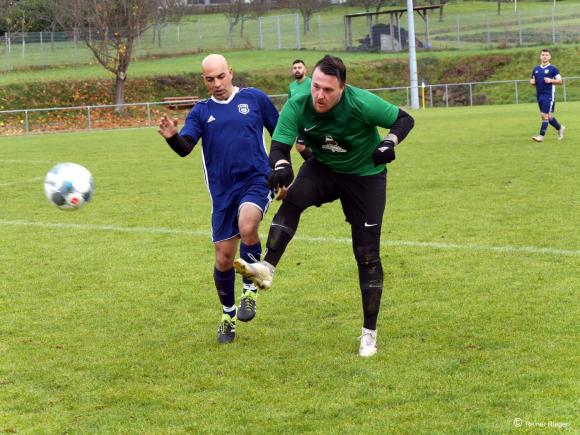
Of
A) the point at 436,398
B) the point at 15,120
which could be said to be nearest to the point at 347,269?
the point at 436,398

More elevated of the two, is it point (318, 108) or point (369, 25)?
point (369, 25)

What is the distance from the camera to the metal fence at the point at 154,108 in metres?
37.4

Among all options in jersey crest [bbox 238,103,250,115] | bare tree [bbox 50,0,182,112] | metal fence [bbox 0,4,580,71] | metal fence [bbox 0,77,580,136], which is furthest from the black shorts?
metal fence [bbox 0,4,580,71]

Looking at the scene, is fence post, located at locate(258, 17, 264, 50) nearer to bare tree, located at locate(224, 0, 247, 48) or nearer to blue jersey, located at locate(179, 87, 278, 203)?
bare tree, located at locate(224, 0, 247, 48)

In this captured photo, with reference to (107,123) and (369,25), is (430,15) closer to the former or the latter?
(369,25)

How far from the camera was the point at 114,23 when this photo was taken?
149ft

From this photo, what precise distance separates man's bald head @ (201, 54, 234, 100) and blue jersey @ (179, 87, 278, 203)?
0.26 ft

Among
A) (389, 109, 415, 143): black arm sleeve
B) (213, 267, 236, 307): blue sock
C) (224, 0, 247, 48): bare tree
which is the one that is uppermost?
(224, 0, 247, 48): bare tree

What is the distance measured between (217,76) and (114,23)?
40.4 meters

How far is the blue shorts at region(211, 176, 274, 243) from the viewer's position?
22.3 ft

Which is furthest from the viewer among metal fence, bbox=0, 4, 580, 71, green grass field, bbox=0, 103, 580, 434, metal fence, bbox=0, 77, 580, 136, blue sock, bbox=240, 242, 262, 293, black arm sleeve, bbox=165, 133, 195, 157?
metal fence, bbox=0, 4, 580, 71

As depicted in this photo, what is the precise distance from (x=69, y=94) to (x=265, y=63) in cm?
1252

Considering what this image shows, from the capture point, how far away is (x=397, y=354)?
6.14m

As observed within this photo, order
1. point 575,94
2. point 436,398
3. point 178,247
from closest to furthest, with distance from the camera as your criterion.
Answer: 1. point 436,398
2. point 178,247
3. point 575,94
